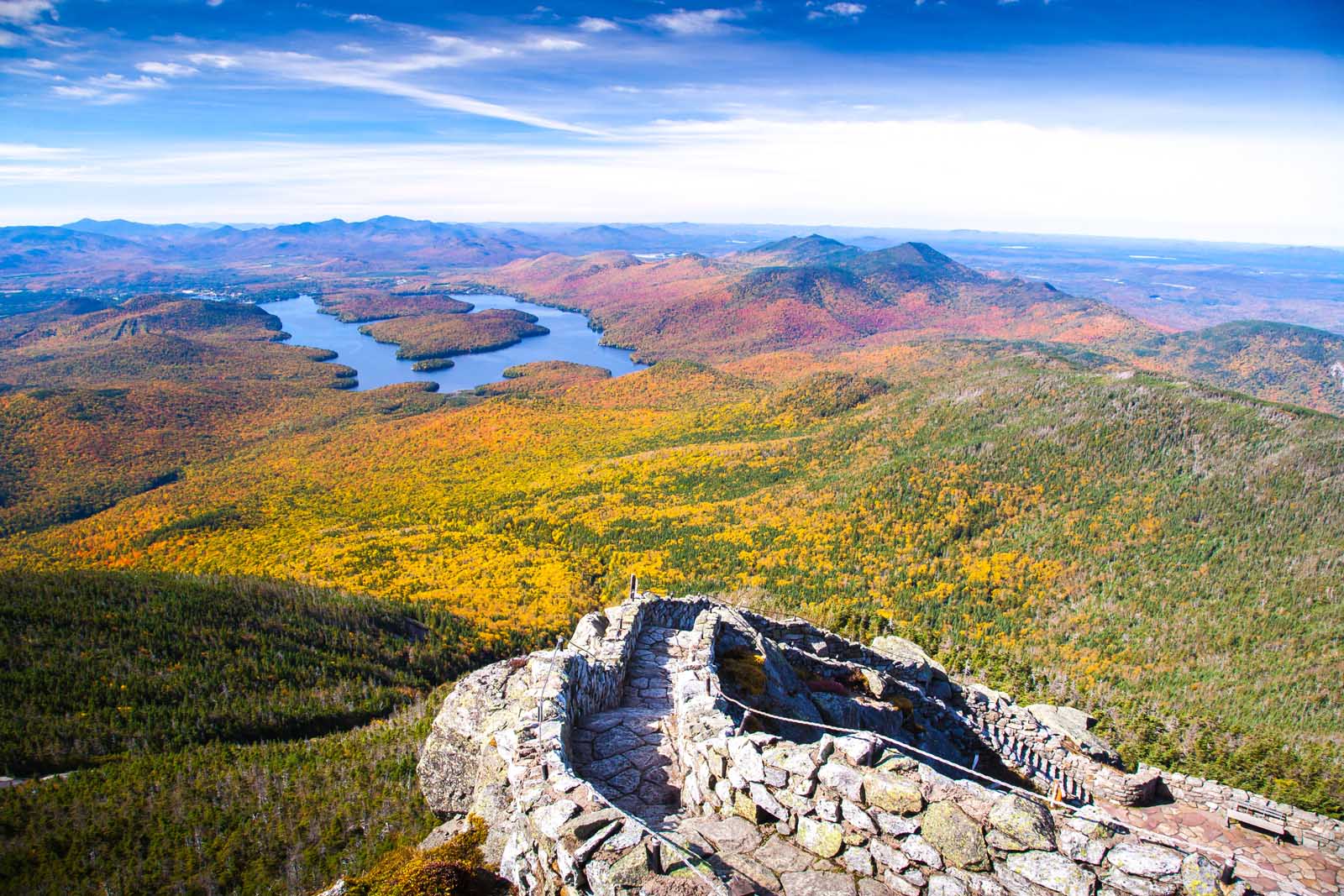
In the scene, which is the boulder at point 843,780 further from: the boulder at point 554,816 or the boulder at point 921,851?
the boulder at point 554,816

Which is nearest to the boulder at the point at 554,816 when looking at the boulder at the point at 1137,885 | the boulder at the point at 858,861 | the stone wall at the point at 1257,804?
the boulder at the point at 858,861

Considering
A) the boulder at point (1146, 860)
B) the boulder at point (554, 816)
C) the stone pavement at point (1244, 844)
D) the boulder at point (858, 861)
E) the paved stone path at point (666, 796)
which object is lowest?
the stone pavement at point (1244, 844)

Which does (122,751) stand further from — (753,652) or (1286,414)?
(1286,414)

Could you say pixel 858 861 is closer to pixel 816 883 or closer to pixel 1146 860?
pixel 816 883

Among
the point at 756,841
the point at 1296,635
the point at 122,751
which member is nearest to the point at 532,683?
the point at 756,841

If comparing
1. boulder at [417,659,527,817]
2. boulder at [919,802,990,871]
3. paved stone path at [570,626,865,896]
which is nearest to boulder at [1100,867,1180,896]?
boulder at [919,802,990,871]
